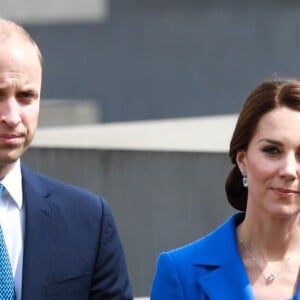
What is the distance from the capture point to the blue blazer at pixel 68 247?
3.32m

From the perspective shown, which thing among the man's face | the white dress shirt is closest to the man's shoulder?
the white dress shirt

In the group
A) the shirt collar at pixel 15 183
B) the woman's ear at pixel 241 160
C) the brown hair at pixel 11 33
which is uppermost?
the brown hair at pixel 11 33

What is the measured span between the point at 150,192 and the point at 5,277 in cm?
257

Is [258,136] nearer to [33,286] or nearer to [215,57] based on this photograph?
[33,286]

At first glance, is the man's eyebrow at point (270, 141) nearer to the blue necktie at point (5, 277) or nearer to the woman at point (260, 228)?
the woman at point (260, 228)

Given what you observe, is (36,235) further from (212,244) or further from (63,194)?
(212,244)

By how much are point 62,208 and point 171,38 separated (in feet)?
42.2

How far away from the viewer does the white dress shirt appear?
328 cm

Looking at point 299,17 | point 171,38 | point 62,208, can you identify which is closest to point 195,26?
point 171,38

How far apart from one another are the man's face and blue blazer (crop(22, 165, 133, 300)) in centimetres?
23

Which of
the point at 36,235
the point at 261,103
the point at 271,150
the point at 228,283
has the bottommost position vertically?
the point at 228,283

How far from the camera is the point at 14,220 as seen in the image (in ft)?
10.9

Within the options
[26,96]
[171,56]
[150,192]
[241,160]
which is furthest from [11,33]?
[171,56]

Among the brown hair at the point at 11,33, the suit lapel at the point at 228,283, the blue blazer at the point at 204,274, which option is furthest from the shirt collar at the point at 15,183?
the suit lapel at the point at 228,283
